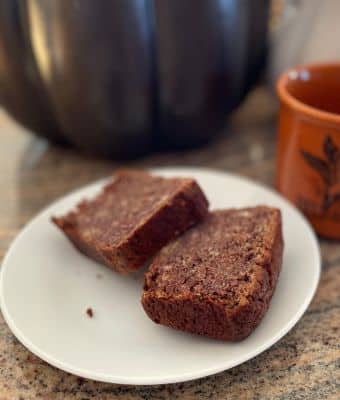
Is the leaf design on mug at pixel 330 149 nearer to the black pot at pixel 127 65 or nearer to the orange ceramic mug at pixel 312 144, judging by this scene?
the orange ceramic mug at pixel 312 144

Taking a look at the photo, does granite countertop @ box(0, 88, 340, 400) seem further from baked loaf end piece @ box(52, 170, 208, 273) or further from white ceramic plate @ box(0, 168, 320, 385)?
baked loaf end piece @ box(52, 170, 208, 273)

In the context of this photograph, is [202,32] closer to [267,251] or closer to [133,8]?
[133,8]

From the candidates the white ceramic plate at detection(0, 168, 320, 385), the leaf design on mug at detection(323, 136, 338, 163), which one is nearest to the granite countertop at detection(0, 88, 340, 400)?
the white ceramic plate at detection(0, 168, 320, 385)

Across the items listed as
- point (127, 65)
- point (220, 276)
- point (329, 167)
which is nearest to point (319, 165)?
point (329, 167)

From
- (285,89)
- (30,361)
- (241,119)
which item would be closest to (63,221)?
(30,361)

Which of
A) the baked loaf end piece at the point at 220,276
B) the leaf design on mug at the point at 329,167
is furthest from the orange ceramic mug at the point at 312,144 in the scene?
the baked loaf end piece at the point at 220,276

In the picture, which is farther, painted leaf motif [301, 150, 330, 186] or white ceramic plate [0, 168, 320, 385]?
painted leaf motif [301, 150, 330, 186]

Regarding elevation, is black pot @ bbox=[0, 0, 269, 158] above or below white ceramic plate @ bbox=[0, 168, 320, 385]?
above
